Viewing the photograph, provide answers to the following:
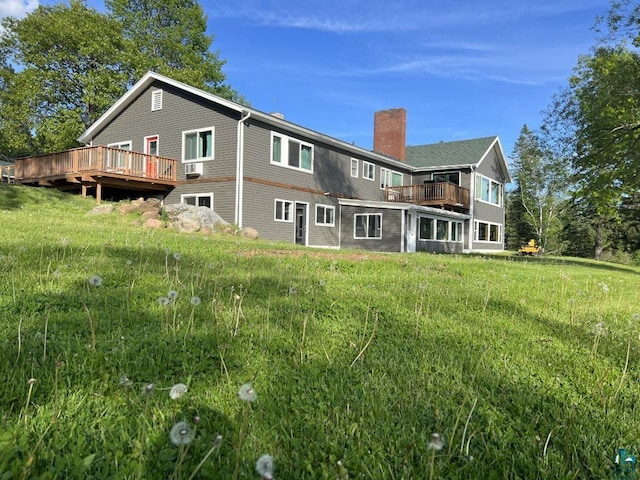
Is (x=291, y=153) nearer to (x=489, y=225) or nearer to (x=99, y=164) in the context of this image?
(x=99, y=164)

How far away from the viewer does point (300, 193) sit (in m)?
19.7

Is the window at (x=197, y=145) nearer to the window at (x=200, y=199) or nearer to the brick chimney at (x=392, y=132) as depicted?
the window at (x=200, y=199)

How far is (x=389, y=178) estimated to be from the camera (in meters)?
25.6

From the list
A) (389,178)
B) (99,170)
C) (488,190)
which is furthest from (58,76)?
(488,190)

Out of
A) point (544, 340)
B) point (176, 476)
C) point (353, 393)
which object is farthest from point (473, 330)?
point (176, 476)

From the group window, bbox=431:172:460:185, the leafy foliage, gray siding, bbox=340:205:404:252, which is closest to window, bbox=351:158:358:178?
gray siding, bbox=340:205:404:252

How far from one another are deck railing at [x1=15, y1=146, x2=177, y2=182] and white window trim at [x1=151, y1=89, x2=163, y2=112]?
3015 millimetres

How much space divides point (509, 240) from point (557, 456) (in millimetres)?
51635

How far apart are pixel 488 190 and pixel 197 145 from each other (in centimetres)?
2000

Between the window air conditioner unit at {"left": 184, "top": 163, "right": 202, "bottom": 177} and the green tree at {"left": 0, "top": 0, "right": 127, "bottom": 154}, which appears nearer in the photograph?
the window air conditioner unit at {"left": 184, "top": 163, "right": 202, "bottom": 177}

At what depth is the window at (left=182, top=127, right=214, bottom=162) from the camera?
1803 centimetres

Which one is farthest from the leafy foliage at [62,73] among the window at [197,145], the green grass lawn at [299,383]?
the green grass lawn at [299,383]

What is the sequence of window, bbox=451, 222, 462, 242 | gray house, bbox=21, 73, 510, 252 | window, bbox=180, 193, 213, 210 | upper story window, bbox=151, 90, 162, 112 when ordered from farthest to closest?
window, bbox=451, 222, 462, 242
upper story window, bbox=151, 90, 162, 112
window, bbox=180, 193, 213, 210
gray house, bbox=21, 73, 510, 252

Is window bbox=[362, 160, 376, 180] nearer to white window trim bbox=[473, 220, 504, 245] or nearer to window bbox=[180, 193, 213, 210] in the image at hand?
white window trim bbox=[473, 220, 504, 245]
